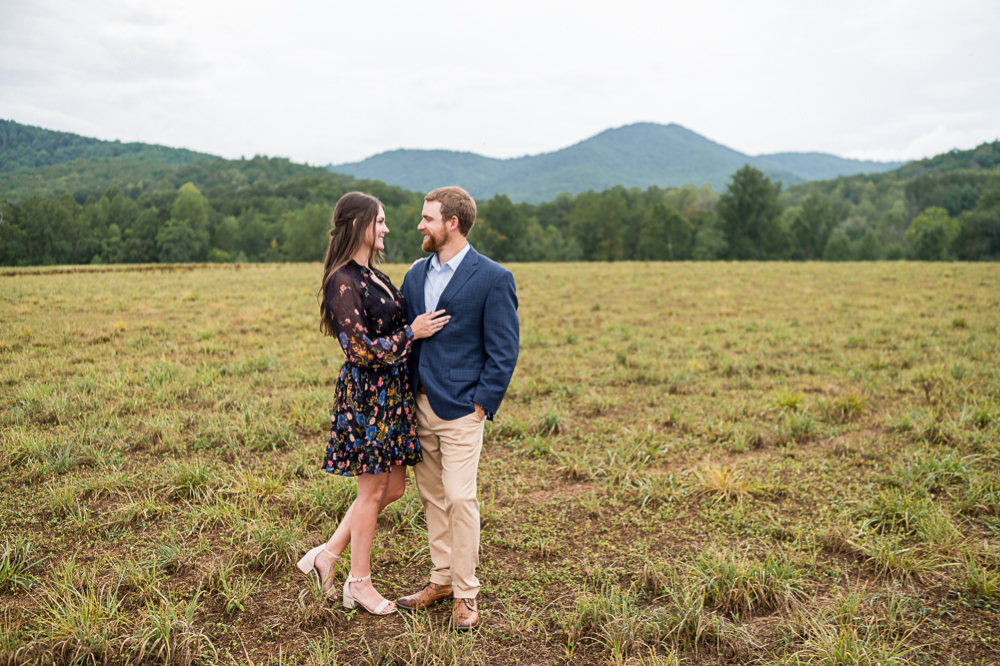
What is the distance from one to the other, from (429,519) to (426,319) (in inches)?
51.6

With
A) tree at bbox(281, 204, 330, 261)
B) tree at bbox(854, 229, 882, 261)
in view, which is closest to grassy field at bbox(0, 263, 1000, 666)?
tree at bbox(281, 204, 330, 261)

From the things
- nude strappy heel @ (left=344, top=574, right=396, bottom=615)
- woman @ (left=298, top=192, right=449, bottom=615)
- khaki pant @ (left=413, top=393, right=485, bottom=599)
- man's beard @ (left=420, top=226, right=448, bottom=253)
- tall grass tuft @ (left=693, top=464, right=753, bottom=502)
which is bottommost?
nude strappy heel @ (left=344, top=574, right=396, bottom=615)

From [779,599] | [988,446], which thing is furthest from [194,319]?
[988,446]

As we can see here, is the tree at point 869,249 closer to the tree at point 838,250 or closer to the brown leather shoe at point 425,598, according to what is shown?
the tree at point 838,250

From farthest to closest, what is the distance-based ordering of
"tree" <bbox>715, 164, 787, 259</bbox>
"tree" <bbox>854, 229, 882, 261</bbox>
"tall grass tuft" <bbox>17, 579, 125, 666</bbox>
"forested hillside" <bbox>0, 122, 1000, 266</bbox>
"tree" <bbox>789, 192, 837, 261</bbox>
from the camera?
1. "tree" <bbox>789, 192, 837, 261</bbox>
2. "tree" <bbox>715, 164, 787, 259</bbox>
3. "tree" <bbox>854, 229, 882, 261</bbox>
4. "forested hillside" <bbox>0, 122, 1000, 266</bbox>
5. "tall grass tuft" <bbox>17, 579, 125, 666</bbox>

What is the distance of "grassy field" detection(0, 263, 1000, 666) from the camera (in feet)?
10.7

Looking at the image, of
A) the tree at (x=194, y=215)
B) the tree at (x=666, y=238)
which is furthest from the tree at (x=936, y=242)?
the tree at (x=194, y=215)

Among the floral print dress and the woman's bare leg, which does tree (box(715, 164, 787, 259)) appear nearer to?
the woman's bare leg

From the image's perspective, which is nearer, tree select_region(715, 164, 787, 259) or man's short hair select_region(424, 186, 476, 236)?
man's short hair select_region(424, 186, 476, 236)

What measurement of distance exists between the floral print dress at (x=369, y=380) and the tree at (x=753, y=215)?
232 ft

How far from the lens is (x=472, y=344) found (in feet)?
10.9

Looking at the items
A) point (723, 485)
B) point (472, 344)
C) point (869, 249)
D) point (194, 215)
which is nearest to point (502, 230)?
point (194, 215)

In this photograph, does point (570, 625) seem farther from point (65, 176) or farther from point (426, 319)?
point (65, 176)

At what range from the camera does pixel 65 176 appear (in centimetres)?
1558
